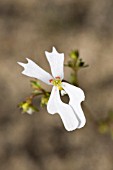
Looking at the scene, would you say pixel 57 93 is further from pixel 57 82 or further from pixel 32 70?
pixel 32 70

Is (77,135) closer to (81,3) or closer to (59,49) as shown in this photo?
(59,49)

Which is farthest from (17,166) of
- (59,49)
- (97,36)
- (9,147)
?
(97,36)

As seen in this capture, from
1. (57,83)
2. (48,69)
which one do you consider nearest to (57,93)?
(57,83)

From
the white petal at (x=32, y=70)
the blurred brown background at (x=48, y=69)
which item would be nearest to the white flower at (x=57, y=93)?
the white petal at (x=32, y=70)

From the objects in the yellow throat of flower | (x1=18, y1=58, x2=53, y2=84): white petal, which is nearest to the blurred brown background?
the yellow throat of flower

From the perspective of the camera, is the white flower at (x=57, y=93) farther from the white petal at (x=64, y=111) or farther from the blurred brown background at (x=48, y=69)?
the blurred brown background at (x=48, y=69)
